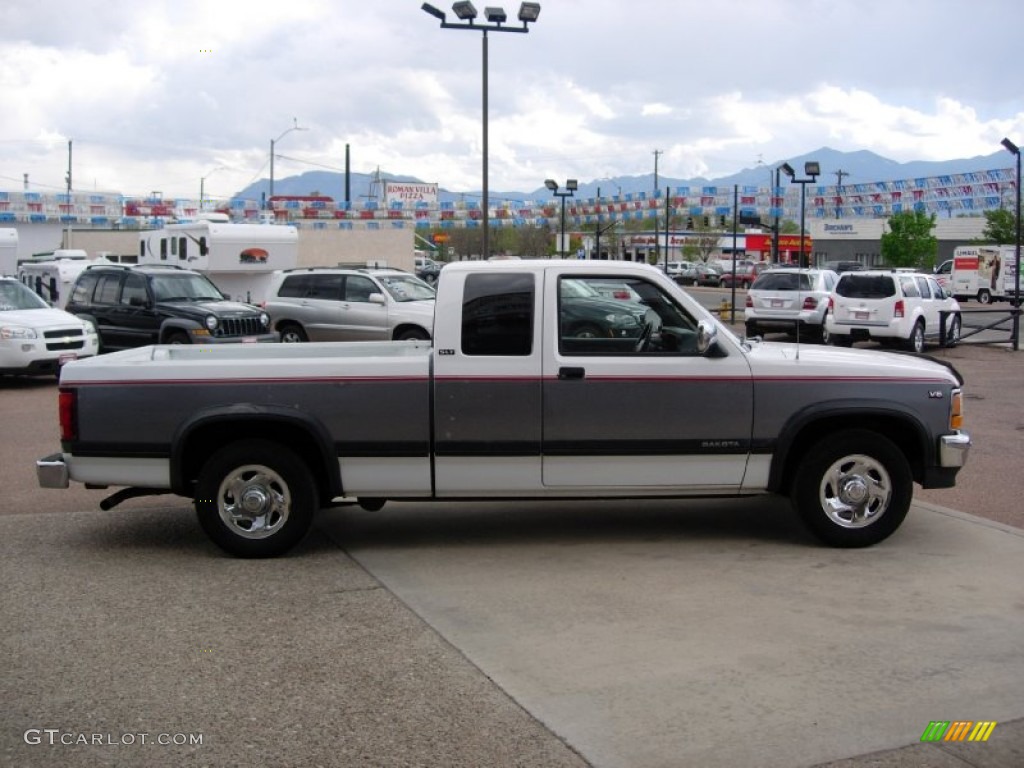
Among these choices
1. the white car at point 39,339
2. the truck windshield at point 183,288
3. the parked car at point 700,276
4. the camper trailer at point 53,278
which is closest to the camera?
the white car at point 39,339

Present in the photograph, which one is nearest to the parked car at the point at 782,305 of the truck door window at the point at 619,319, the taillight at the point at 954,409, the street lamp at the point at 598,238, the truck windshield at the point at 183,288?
the street lamp at the point at 598,238

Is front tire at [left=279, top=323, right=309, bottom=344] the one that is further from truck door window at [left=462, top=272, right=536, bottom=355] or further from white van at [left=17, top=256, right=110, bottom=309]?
truck door window at [left=462, top=272, right=536, bottom=355]

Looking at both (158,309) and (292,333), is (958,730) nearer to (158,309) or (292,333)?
(158,309)

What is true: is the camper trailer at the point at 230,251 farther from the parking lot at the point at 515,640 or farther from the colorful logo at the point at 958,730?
the colorful logo at the point at 958,730

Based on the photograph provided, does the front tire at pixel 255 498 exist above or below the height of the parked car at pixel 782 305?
below

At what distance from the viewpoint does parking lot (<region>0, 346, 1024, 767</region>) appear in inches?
174

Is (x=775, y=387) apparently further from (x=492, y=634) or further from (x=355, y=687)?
(x=355, y=687)

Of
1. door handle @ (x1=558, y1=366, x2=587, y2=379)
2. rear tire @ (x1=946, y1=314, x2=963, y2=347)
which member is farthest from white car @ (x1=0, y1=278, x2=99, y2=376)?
rear tire @ (x1=946, y1=314, x2=963, y2=347)

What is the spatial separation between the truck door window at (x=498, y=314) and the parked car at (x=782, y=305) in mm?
16909

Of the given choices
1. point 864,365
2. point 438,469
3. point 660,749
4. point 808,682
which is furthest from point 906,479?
point 660,749

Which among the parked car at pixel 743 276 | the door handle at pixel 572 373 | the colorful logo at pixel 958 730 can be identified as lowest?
the colorful logo at pixel 958 730

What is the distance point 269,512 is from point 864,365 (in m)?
3.94

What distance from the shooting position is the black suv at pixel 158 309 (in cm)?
1816

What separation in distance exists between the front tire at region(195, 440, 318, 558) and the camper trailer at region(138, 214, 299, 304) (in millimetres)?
19149
